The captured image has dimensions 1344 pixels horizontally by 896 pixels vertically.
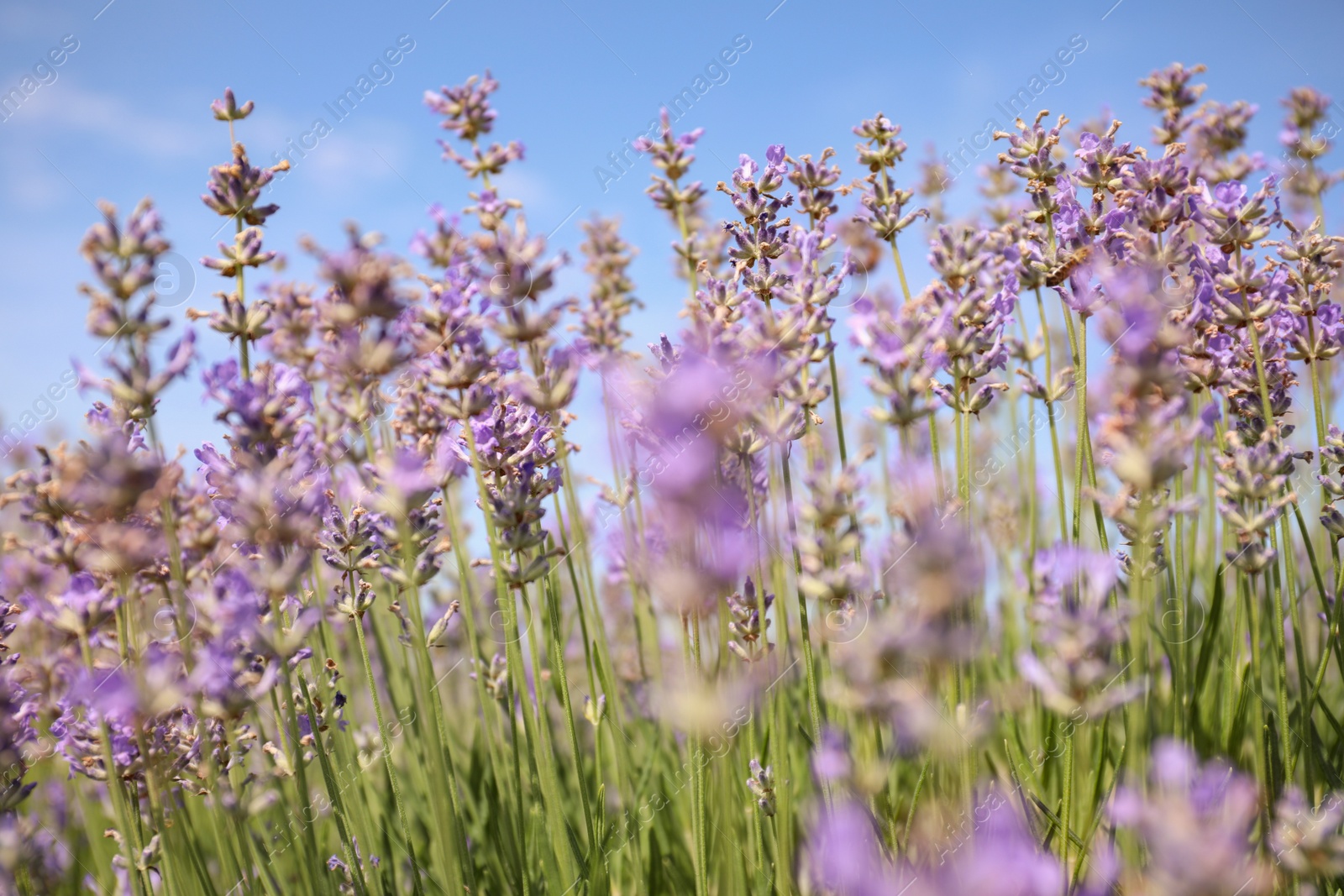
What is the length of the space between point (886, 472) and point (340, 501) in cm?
211

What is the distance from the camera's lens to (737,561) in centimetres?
122

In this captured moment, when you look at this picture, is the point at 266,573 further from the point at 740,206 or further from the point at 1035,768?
the point at 1035,768

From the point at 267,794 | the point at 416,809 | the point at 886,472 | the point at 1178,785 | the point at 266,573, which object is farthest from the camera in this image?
the point at 886,472

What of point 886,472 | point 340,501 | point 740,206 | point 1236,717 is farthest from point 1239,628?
point 340,501

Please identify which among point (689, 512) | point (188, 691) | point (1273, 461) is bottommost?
point (188, 691)

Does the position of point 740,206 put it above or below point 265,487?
above

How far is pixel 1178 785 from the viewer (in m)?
0.98

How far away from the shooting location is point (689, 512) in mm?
1062

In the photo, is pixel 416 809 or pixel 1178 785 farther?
pixel 416 809

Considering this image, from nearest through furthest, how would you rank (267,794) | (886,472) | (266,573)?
(266,573) < (267,794) < (886,472)

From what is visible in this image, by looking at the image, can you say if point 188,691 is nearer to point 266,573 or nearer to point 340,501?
point 266,573

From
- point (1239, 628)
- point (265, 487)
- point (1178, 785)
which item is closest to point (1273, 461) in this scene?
point (1239, 628)

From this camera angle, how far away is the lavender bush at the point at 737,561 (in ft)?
3.88

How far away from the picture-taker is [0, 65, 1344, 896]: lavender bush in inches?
46.5
